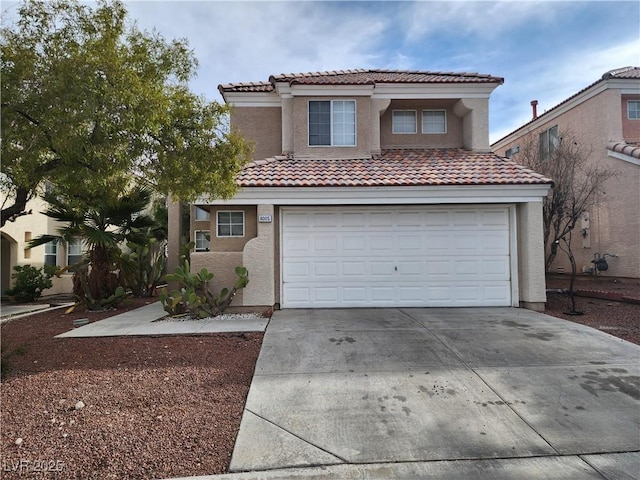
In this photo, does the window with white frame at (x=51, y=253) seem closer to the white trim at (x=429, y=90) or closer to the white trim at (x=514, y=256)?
the white trim at (x=429, y=90)

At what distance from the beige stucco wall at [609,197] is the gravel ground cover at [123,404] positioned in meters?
8.67

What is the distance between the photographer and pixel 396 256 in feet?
32.7

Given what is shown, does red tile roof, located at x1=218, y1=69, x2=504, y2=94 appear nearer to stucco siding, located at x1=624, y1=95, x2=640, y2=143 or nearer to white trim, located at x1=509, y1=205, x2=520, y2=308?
white trim, located at x1=509, y1=205, x2=520, y2=308

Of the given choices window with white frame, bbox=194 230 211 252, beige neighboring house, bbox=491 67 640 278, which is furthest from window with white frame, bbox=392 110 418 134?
window with white frame, bbox=194 230 211 252

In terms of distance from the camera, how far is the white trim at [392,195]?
955 centimetres

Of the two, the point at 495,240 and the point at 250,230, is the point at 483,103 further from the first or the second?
the point at 250,230

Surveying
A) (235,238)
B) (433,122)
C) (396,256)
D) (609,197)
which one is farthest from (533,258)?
(609,197)

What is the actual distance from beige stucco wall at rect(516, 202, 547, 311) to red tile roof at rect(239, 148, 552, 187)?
0.80 metres

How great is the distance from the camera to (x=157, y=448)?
11.6 ft

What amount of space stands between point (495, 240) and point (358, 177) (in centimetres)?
392

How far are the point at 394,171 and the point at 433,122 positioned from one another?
365cm

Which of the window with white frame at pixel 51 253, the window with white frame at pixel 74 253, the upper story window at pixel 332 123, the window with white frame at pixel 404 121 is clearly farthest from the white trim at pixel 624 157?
the window with white frame at pixel 51 253

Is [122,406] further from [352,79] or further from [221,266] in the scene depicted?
[352,79]

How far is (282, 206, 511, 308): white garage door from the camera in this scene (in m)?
9.89
